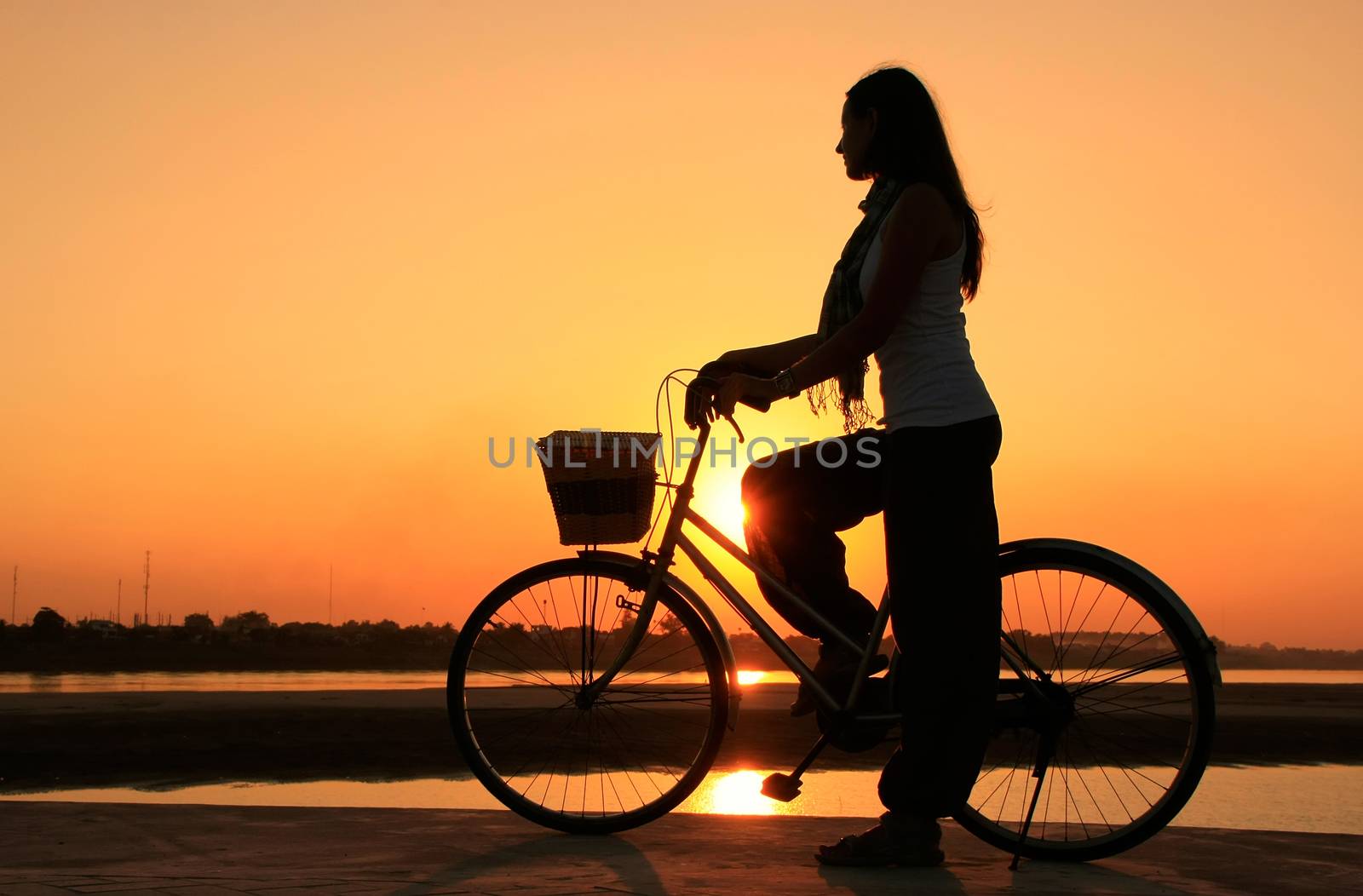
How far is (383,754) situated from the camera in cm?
2797

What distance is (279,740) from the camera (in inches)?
1171

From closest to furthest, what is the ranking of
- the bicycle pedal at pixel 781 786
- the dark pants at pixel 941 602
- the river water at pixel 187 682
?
the dark pants at pixel 941 602
the bicycle pedal at pixel 781 786
the river water at pixel 187 682

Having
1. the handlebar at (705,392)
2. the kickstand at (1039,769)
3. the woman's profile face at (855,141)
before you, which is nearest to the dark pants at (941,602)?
the kickstand at (1039,769)

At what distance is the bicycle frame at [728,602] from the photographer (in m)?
4.12

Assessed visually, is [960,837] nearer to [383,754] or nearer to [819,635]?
[819,635]

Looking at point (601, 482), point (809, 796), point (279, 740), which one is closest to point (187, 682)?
point (279, 740)

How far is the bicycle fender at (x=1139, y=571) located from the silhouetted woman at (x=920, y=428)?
0.29m

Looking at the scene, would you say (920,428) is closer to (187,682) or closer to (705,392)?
(705,392)

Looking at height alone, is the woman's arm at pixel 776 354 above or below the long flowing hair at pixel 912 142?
below

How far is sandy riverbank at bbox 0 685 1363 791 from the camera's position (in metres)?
25.0

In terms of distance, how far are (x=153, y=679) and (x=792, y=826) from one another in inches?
3090

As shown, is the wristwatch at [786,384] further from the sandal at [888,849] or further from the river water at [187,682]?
the river water at [187,682]

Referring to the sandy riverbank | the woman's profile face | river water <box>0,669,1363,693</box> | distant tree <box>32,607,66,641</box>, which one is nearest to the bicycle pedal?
the woman's profile face

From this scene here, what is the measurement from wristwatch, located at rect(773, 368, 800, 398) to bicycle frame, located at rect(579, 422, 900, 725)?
0.39 metres
